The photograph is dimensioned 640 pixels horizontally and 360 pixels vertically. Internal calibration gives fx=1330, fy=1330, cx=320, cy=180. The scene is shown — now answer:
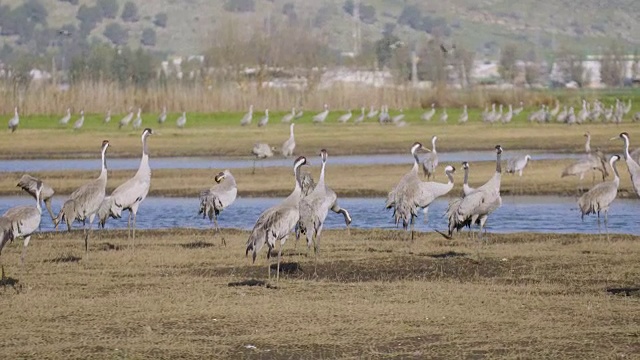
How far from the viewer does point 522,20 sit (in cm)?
17862

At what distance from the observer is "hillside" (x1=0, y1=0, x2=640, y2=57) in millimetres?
166500

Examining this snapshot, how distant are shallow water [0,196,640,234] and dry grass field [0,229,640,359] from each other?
2071mm

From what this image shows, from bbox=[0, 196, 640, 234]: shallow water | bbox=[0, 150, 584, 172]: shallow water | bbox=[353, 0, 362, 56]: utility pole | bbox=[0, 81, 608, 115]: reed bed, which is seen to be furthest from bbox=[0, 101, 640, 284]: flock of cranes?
bbox=[353, 0, 362, 56]: utility pole

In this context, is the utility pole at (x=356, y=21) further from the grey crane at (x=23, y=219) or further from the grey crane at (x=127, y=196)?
the grey crane at (x=23, y=219)

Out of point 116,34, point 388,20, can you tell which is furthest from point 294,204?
point 388,20

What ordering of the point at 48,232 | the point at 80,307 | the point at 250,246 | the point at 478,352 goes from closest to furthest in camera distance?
the point at 478,352, the point at 80,307, the point at 250,246, the point at 48,232

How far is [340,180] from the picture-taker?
28.6 meters

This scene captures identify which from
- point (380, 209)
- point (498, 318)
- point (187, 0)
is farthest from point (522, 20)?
point (498, 318)

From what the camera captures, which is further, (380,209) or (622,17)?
(622,17)

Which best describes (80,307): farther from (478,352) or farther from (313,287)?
(478,352)

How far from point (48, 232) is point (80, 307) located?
7.82 m

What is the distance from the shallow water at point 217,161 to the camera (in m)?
33.8

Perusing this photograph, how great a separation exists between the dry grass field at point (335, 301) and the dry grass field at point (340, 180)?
7.67 m

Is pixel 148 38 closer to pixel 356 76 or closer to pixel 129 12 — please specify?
pixel 129 12
